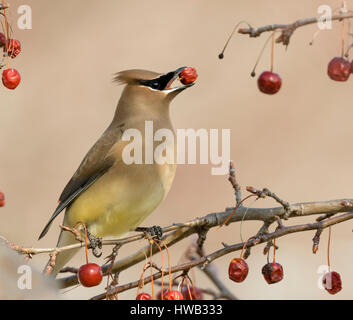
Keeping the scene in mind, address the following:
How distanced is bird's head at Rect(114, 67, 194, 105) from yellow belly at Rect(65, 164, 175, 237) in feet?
1.23

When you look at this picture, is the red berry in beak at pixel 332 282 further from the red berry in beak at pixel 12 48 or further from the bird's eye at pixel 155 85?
the bird's eye at pixel 155 85

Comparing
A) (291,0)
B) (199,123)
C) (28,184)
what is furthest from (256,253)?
(291,0)

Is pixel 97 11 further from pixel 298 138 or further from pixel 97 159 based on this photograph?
pixel 97 159

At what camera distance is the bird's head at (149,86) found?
3656mm

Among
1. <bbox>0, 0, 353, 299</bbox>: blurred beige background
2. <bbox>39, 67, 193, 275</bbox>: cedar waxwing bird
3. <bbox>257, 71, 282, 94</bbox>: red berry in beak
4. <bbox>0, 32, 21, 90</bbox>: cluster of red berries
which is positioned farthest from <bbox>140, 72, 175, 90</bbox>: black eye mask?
<bbox>0, 0, 353, 299</bbox>: blurred beige background

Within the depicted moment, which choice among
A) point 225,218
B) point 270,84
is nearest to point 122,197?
point 225,218

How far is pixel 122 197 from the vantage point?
341 cm

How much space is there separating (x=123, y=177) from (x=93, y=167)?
19 cm

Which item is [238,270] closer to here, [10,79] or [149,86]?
[10,79]

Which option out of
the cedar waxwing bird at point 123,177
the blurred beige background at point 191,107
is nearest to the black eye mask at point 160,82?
the cedar waxwing bird at point 123,177

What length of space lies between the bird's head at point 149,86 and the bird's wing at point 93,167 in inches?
7.6

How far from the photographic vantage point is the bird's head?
3656 mm

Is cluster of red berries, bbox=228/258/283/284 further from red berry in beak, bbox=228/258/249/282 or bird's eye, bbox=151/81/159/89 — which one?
bird's eye, bbox=151/81/159/89

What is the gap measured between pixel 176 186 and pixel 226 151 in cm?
59
